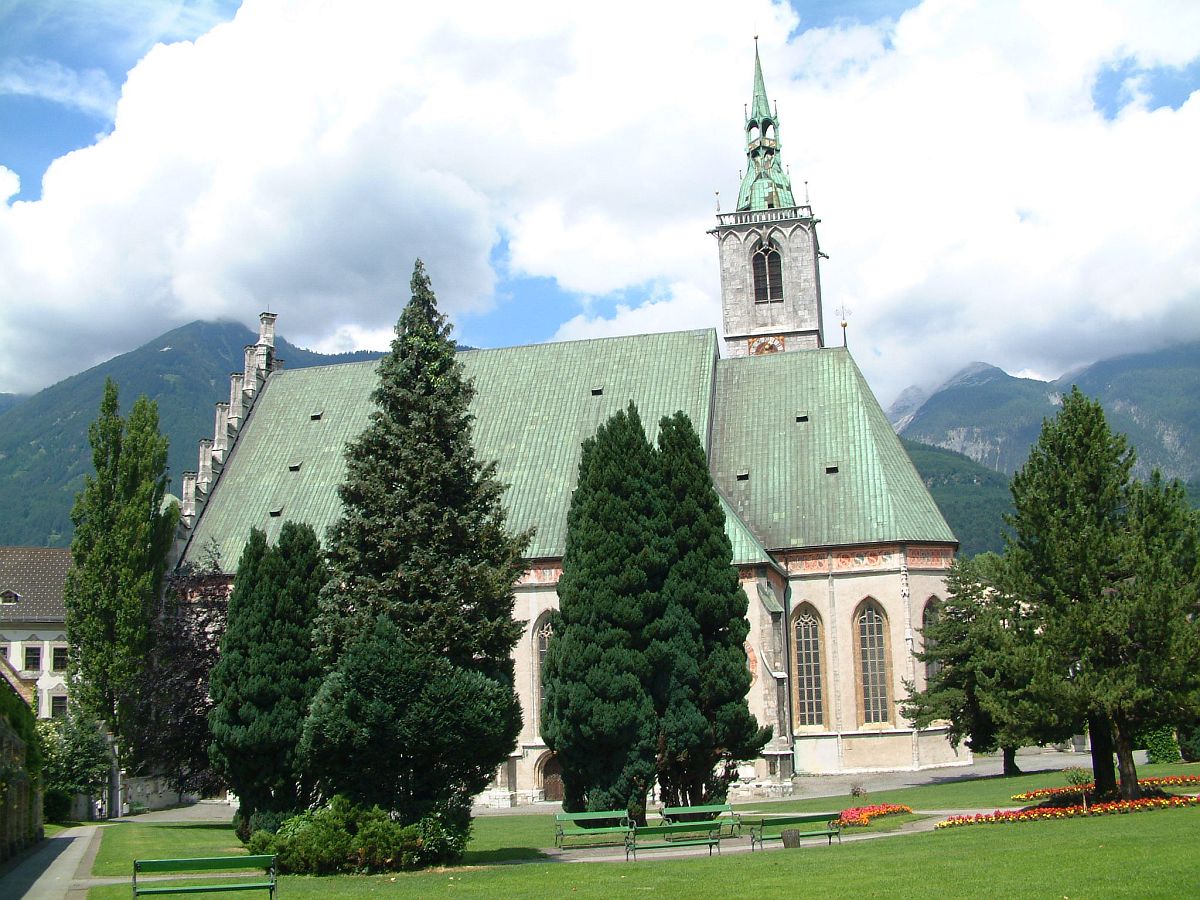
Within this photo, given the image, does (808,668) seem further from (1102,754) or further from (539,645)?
(1102,754)

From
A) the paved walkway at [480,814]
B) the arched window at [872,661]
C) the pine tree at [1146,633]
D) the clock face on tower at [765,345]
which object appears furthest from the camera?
the clock face on tower at [765,345]

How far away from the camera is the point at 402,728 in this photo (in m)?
23.8

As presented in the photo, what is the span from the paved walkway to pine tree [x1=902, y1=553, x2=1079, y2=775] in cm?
245

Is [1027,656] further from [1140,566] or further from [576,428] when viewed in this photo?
[576,428]

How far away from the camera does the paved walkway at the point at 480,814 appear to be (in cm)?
2322

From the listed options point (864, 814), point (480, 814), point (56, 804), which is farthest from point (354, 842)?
point (56, 804)

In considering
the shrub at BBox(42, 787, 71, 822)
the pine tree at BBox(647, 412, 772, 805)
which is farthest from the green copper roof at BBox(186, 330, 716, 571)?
the pine tree at BBox(647, 412, 772, 805)

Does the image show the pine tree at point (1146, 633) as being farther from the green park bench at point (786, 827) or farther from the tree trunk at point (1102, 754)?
the green park bench at point (786, 827)

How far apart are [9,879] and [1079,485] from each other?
23831 mm

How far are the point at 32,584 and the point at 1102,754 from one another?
56756mm

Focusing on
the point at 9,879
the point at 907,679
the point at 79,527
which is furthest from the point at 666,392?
the point at 9,879

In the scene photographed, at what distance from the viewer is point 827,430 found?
172 ft

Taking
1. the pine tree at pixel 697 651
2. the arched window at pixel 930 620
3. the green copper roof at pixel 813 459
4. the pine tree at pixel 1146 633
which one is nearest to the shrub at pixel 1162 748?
the arched window at pixel 930 620

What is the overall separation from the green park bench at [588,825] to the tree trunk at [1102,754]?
34.1ft
